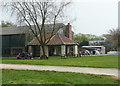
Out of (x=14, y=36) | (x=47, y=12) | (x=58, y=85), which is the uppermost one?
(x=47, y=12)

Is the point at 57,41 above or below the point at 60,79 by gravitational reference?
above

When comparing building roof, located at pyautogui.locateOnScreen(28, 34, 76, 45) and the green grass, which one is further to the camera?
building roof, located at pyautogui.locateOnScreen(28, 34, 76, 45)

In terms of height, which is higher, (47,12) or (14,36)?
(47,12)

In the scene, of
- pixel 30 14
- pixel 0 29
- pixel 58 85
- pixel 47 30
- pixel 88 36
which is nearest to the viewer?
pixel 58 85

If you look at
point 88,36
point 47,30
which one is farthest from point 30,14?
point 88,36

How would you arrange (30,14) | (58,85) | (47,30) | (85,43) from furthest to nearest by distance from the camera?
(85,43), (47,30), (30,14), (58,85)

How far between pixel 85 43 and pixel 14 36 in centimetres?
4100

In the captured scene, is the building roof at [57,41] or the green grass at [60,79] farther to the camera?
the building roof at [57,41]

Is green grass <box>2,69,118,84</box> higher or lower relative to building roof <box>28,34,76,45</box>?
lower

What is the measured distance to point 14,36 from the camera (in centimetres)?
5806

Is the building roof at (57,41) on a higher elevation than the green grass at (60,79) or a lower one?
higher

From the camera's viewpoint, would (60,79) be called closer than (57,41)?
Yes

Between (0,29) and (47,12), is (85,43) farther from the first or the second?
(47,12)

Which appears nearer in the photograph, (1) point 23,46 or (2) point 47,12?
(2) point 47,12
